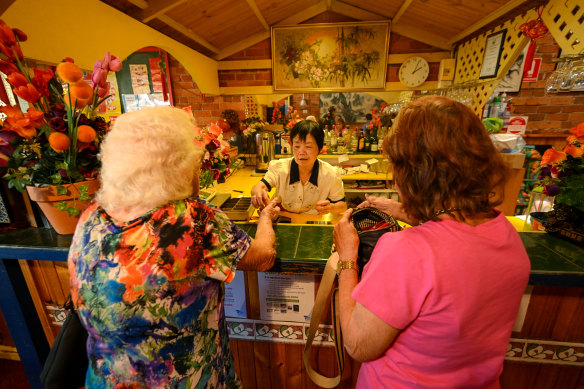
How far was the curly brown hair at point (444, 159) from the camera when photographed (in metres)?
0.62

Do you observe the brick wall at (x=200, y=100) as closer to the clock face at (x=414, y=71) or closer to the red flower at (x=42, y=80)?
the clock face at (x=414, y=71)

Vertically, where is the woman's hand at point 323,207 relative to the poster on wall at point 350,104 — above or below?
below

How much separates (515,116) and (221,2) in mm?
3984

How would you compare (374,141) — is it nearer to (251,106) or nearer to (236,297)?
(251,106)

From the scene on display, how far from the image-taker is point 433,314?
2.02ft

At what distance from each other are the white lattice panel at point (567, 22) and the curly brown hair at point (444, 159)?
5.79 ft

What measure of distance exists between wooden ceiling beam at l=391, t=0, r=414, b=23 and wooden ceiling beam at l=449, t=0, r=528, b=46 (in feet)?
2.35

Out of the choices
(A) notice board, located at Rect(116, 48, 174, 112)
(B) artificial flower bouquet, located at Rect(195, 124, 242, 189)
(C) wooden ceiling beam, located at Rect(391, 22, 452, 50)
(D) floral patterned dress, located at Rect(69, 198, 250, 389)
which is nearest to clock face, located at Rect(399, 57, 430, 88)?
(C) wooden ceiling beam, located at Rect(391, 22, 452, 50)

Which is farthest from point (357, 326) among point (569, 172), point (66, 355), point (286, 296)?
point (569, 172)

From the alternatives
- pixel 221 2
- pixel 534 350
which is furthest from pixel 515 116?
pixel 221 2

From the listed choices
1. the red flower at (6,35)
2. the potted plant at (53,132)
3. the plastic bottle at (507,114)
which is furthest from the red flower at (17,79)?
the plastic bottle at (507,114)

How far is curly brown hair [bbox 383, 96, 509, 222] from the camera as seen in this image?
62cm

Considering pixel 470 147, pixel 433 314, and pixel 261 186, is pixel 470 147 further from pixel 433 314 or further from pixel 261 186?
pixel 261 186

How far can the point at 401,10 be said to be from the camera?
3.06 metres
